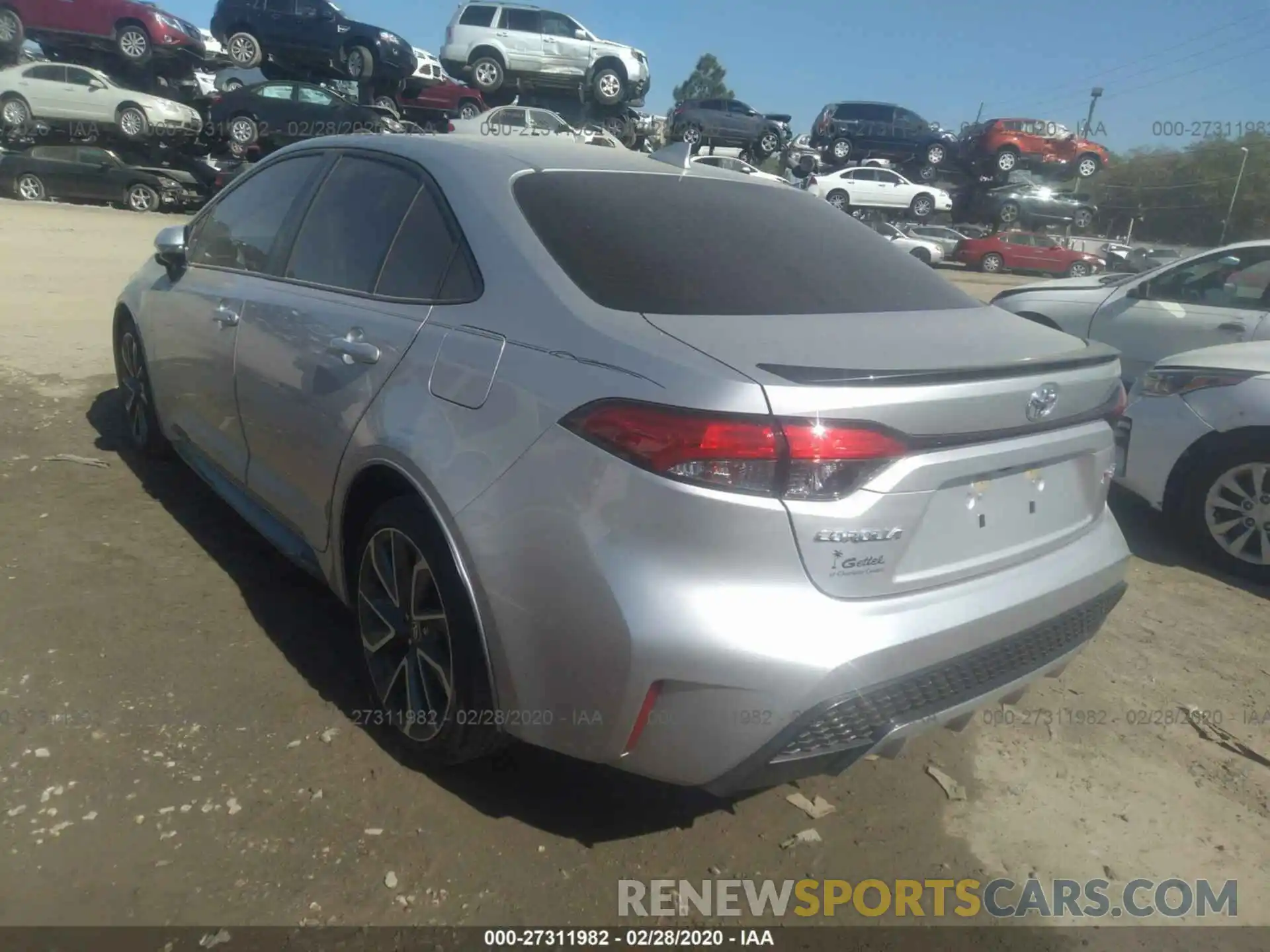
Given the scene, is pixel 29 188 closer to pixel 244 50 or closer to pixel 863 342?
pixel 244 50

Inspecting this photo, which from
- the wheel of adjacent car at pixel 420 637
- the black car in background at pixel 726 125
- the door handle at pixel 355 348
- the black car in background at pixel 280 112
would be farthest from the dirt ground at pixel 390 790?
the black car in background at pixel 726 125

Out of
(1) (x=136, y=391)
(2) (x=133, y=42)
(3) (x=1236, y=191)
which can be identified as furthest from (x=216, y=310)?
(3) (x=1236, y=191)

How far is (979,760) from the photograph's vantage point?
294 cm

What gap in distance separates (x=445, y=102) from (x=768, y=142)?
9.11m

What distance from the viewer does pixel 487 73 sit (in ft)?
69.4

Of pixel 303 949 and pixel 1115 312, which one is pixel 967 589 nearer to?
pixel 303 949

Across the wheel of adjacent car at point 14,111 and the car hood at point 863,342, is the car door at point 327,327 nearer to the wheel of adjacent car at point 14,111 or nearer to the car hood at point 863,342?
the car hood at point 863,342

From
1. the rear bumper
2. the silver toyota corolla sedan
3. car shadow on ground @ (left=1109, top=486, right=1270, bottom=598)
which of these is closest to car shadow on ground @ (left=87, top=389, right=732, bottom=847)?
the silver toyota corolla sedan

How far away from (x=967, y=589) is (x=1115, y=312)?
5.28 m

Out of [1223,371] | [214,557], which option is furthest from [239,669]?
[1223,371]

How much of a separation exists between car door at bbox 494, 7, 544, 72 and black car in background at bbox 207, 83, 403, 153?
11.2 feet

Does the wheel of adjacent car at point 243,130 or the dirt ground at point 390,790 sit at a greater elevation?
the wheel of adjacent car at point 243,130

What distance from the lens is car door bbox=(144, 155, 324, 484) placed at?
3525 mm

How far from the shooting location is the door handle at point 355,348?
2.68 meters
